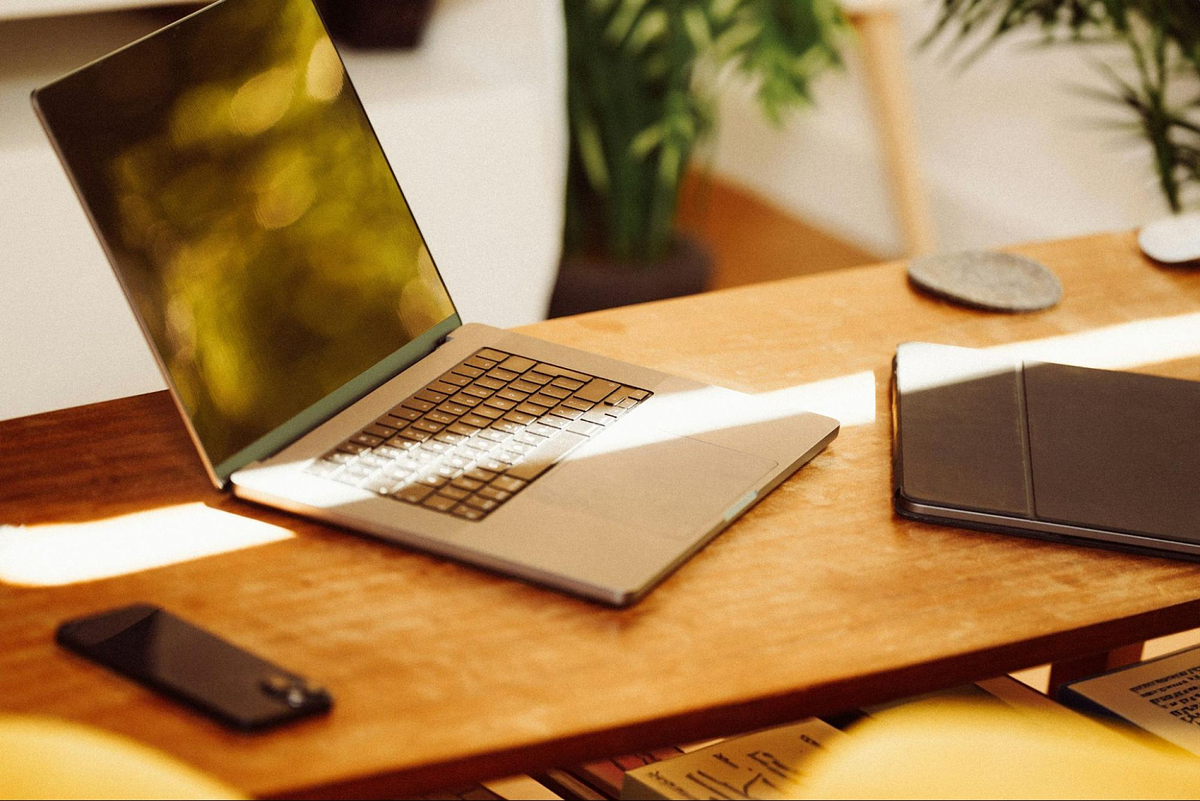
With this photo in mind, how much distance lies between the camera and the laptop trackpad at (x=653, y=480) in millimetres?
685

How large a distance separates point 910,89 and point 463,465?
2.43 meters

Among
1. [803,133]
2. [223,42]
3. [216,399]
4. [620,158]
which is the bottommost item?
[803,133]

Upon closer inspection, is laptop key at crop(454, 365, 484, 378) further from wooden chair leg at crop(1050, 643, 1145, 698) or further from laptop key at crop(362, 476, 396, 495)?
wooden chair leg at crop(1050, 643, 1145, 698)

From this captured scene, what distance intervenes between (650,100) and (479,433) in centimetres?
171

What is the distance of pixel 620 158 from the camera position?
7.64 ft

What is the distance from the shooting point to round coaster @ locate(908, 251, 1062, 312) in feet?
3.28

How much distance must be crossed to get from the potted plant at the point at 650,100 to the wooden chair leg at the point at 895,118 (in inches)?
4.1

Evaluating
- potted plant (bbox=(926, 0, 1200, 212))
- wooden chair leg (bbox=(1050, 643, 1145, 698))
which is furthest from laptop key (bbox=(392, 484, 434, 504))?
potted plant (bbox=(926, 0, 1200, 212))

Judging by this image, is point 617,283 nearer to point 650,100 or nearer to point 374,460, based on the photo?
point 650,100

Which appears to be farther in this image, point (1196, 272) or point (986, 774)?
point (1196, 272)

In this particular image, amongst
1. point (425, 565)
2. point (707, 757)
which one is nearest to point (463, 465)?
point (425, 565)

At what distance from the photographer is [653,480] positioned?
0.72 meters

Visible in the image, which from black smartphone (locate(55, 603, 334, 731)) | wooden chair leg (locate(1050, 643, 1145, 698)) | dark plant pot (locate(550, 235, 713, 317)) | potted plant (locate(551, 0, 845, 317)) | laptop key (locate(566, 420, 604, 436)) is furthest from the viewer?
dark plant pot (locate(550, 235, 713, 317))

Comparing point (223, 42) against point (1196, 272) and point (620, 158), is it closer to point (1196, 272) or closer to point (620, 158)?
point (1196, 272)
